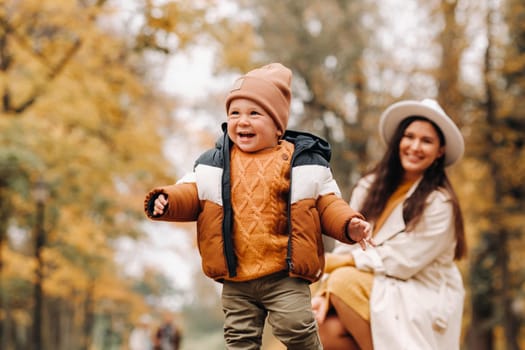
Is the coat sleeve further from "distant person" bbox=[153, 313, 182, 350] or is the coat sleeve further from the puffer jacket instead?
"distant person" bbox=[153, 313, 182, 350]

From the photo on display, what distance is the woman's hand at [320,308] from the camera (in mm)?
4590

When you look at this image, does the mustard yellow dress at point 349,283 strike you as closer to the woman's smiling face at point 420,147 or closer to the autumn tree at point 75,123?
the woman's smiling face at point 420,147

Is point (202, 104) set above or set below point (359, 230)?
above

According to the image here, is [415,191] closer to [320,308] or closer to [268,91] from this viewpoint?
[320,308]

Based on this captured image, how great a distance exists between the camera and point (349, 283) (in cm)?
455

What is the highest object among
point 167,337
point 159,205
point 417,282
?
point 159,205

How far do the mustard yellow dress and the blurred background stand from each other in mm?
2915

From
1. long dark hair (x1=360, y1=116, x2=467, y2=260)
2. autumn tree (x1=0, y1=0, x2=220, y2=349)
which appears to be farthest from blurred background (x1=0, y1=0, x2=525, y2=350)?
long dark hair (x1=360, y1=116, x2=467, y2=260)

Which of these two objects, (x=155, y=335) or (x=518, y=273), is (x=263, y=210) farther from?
(x=518, y=273)

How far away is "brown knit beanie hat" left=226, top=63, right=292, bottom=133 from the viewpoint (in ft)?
10.6

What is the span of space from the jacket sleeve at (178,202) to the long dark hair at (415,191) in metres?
1.92

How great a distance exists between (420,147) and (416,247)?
2.39 feet

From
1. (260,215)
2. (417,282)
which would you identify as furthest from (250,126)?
(417,282)

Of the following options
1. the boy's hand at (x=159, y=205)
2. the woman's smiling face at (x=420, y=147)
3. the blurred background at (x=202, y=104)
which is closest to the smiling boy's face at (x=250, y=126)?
the boy's hand at (x=159, y=205)
